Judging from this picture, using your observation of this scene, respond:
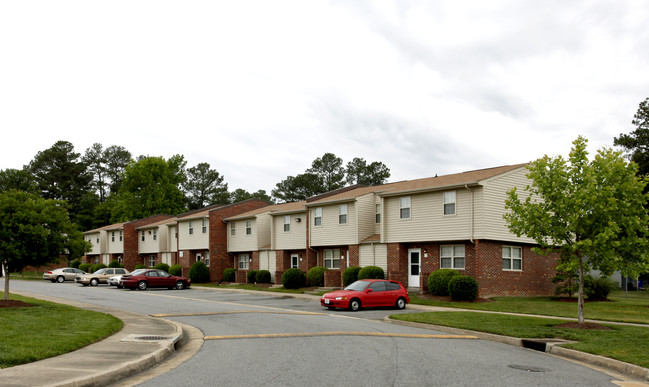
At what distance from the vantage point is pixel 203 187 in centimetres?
9988

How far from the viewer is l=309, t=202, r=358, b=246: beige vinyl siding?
114 ft

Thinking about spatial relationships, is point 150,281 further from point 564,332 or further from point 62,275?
point 564,332

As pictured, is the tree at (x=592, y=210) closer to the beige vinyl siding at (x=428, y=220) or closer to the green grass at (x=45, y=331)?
the beige vinyl siding at (x=428, y=220)

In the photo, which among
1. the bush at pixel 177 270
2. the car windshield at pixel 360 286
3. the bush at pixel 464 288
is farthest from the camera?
the bush at pixel 177 270

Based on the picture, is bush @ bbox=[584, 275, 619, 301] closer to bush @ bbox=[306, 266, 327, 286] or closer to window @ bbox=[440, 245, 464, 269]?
window @ bbox=[440, 245, 464, 269]

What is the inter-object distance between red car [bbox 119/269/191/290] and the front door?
1692 centimetres

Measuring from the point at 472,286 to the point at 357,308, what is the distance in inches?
237

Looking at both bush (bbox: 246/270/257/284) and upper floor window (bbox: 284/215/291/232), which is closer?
upper floor window (bbox: 284/215/291/232)

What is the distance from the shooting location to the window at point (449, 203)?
29.0m

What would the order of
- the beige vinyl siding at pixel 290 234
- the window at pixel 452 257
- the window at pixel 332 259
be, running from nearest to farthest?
the window at pixel 452 257 < the window at pixel 332 259 < the beige vinyl siding at pixel 290 234

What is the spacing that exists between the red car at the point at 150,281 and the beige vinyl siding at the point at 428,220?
53.2 feet

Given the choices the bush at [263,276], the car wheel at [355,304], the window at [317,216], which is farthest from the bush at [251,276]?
the car wheel at [355,304]

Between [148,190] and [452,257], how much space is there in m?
56.3

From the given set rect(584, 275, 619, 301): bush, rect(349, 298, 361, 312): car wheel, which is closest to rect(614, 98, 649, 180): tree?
rect(584, 275, 619, 301): bush
